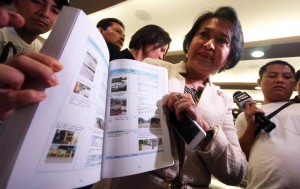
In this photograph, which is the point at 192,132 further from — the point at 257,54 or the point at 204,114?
the point at 257,54

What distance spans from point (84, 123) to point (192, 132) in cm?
20

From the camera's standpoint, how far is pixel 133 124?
376 mm

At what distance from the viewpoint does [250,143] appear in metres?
1.16

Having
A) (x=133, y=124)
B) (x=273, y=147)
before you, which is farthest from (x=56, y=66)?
(x=273, y=147)

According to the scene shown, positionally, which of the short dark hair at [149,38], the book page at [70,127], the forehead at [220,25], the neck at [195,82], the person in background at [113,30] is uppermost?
the person in background at [113,30]

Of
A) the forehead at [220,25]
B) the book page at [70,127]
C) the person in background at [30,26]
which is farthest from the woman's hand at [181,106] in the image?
the person in background at [30,26]

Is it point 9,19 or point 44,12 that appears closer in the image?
point 9,19

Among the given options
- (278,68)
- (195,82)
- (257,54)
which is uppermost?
(257,54)

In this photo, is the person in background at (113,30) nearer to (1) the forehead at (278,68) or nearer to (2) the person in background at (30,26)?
(2) the person in background at (30,26)

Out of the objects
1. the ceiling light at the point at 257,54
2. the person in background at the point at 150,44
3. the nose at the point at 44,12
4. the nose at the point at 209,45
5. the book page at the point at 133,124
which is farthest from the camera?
the ceiling light at the point at 257,54

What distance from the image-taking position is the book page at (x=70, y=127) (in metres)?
0.22

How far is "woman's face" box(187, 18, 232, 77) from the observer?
64 cm

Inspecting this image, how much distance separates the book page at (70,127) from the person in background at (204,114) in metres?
0.16

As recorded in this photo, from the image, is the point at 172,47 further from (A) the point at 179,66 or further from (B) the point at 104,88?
(B) the point at 104,88
